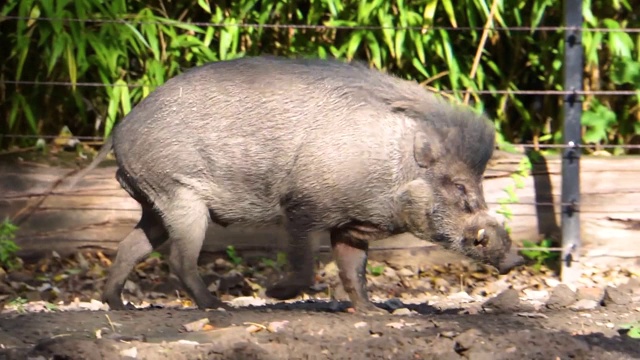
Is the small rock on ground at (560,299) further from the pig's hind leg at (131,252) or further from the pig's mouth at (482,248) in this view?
the pig's hind leg at (131,252)

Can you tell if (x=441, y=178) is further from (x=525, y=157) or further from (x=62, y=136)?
(x=62, y=136)

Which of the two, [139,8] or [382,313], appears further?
[139,8]

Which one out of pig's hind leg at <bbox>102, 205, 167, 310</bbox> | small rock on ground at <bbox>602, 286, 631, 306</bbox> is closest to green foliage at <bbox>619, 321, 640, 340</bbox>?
small rock on ground at <bbox>602, 286, 631, 306</bbox>

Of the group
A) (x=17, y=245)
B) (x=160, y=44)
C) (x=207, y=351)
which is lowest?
(x=17, y=245)

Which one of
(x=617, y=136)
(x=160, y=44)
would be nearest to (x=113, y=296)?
(x=160, y=44)

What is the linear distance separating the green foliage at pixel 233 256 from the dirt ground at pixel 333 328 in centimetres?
40

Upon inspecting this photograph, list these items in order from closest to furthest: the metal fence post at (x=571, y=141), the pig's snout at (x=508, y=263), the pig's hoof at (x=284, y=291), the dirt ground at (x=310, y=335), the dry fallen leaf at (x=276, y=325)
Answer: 1. the dirt ground at (x=310, y=335)
2. the dry fallen leaf at (x=276, y=325)
3. the pig's hoof at (x=284, y=291)
4. the pig's snout at (x=508, y=263)
5. the metal fence post at (x=571, y=141)

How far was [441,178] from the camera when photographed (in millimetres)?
4906

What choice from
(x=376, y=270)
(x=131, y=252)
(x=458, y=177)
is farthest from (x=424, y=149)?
(x=376, y=270)

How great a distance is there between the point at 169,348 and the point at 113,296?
136cm

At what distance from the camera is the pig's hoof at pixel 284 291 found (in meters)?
4.99

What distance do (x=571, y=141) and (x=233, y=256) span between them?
6.22 feet

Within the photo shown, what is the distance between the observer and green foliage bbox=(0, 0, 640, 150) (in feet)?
21.9

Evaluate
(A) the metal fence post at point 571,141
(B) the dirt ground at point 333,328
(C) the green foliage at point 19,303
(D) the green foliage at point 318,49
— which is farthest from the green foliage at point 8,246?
(A) the metal fence post at point 571,141
